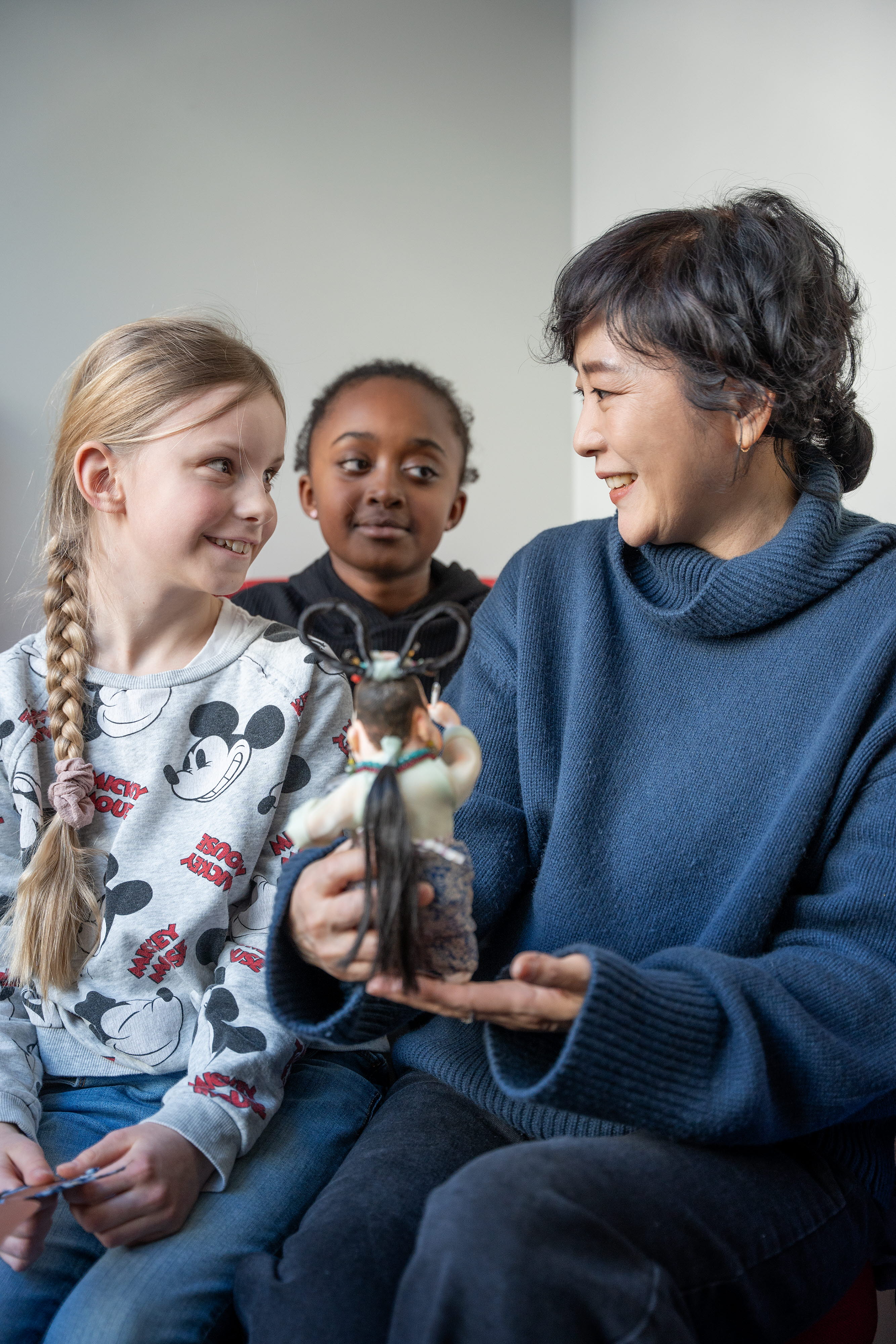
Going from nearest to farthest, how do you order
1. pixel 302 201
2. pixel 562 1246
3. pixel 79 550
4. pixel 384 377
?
pixel 562 1246 < pixel 79 550 < pixel 384 377 < pixel 302 201

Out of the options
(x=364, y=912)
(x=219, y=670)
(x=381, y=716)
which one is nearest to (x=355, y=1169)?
(x=364, y=912)

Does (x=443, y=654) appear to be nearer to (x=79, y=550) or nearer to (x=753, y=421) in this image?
(x=753, y=421)

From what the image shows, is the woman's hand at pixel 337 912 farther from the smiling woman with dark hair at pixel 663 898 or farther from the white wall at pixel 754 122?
the white wall at pixel 754 122

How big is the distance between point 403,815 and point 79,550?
68cm

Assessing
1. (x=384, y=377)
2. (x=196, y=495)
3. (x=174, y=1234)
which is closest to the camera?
(x=174, y=1234)

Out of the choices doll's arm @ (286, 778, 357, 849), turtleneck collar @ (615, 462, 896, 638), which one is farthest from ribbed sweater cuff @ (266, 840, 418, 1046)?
turtleneck collar @ (615, 462, 896, 638)

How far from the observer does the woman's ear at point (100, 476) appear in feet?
3.74

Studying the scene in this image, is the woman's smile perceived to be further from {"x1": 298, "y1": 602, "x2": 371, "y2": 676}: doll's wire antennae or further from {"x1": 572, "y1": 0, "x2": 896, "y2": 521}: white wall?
{"x1": 572, "y1": 0, "x2": 896, "y2": 521}: white wall

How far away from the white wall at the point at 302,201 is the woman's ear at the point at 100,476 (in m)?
0.88

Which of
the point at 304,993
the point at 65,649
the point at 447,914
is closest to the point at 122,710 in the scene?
the point at 65,649

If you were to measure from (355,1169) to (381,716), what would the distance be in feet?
1.48

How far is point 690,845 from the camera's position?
99cm

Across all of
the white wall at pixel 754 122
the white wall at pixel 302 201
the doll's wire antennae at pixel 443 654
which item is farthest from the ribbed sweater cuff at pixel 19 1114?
the white wall at pixel 754 122

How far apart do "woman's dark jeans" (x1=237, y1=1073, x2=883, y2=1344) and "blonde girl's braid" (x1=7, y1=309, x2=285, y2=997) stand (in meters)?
0.39
